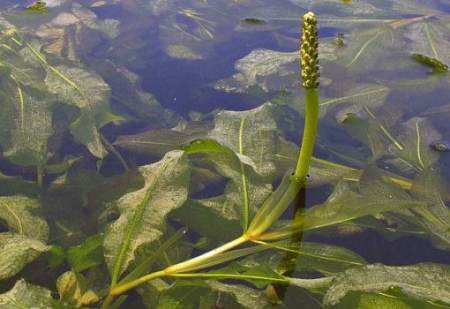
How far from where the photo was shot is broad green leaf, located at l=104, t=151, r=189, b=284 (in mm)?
1231

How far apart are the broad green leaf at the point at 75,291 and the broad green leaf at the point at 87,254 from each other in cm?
2

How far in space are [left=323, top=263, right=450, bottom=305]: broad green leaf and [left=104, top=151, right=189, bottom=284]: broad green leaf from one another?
434 mm

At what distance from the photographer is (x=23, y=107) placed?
1.76m

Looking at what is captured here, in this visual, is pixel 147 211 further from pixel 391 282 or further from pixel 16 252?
pixel 391 282

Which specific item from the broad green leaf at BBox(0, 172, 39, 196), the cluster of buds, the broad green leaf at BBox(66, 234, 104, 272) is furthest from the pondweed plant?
the broad green leaf at BBox(0, 172, 39, 196)

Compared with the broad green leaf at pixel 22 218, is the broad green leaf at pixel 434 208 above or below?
above

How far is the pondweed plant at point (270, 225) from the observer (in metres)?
1.12

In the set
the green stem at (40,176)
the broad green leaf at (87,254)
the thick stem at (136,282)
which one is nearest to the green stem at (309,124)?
the thick stem at (136,282)

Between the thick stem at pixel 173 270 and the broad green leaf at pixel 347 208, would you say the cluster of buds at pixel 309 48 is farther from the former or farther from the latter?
the thick stem at pixel 173 270

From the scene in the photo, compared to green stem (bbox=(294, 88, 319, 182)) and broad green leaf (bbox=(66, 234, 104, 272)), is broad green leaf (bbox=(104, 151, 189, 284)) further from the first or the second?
green stem (bbox=(294, 88, 319, 182))

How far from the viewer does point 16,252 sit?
1232 mm

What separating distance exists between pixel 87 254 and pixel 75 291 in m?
0.10

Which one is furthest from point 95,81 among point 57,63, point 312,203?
point 312,203

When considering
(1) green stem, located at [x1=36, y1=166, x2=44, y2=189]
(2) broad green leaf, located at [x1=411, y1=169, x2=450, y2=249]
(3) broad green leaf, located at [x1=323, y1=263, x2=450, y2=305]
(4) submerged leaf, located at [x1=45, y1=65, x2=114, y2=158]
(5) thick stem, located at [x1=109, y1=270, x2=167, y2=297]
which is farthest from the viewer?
(4) submerged leaf, located at [x1=45, y1=65, x2=114, y2=158]
